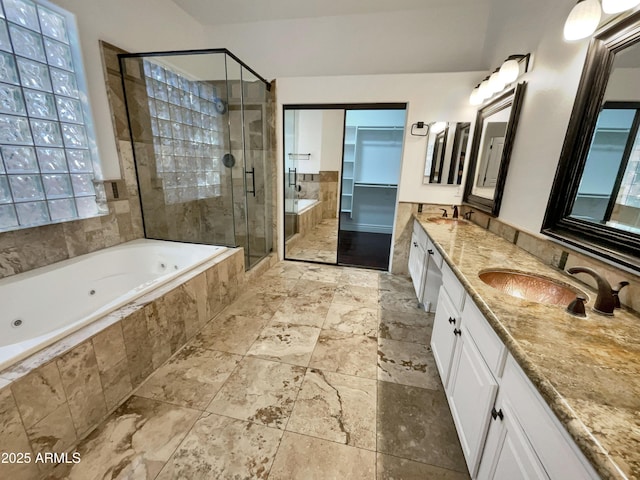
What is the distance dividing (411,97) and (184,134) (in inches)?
96.9

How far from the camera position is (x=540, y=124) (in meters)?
1.65

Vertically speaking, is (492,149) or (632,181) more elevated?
(492,149)

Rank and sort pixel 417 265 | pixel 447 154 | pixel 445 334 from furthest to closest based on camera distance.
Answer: pixel 447 154 → pixel 417 265 → pixel 445 334

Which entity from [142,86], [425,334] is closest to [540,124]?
[425,334]

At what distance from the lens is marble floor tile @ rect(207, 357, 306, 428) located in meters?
1.39

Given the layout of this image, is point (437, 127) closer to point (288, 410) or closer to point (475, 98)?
A: point (475, 98)

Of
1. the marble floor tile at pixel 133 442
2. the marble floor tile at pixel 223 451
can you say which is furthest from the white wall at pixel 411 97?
the marble floor tile at pixel 133 442

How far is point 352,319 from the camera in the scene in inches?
90.0

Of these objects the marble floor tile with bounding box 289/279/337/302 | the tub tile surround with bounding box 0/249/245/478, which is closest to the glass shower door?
the marble floor tile with bounding box 289/279/337/302

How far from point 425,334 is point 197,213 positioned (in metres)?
2.77

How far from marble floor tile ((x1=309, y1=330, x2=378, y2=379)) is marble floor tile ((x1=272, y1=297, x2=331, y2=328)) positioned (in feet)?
0.64

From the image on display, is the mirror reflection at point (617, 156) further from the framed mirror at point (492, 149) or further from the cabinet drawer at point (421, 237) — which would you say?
the cabinet drawer at point (421, 237)

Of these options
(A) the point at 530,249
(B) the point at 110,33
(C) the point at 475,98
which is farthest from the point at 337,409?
(B) the point at 110,33

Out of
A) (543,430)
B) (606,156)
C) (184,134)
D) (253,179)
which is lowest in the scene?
(543,430)
